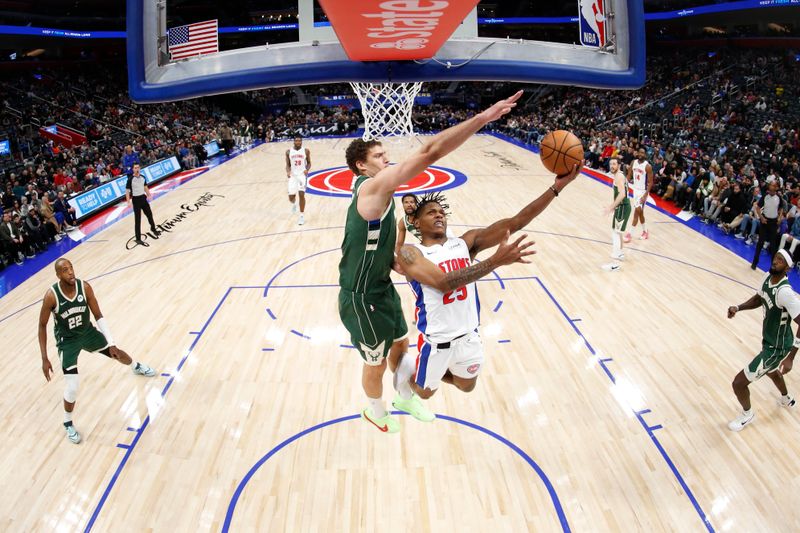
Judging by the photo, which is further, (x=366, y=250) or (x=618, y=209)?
(x=618, y=209)

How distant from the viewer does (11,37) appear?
27.1 metres

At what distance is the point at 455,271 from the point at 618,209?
7.26 metres

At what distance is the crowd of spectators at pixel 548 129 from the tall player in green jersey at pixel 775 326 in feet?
16.6

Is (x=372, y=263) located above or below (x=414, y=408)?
above

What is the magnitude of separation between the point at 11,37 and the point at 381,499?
32438mm

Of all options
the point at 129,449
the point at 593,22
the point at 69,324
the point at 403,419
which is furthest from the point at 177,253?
the point at 593,22

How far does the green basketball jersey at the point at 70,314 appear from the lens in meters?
5.12

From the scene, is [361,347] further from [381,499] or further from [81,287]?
[81,287]

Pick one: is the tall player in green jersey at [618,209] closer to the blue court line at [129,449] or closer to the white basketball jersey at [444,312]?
the white basketball jersey at [444,312]

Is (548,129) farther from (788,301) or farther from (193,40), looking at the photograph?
(193,40)

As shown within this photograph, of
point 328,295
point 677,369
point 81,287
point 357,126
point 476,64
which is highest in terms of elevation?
point 357,126

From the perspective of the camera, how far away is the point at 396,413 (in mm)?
5457

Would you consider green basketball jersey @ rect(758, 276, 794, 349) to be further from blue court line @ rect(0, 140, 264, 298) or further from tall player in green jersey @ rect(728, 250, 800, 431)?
blue court line @ rect(0, 140, 264, 298)

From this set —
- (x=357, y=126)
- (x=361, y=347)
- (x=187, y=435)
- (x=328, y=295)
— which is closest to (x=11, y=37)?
(x=357, y=126)
